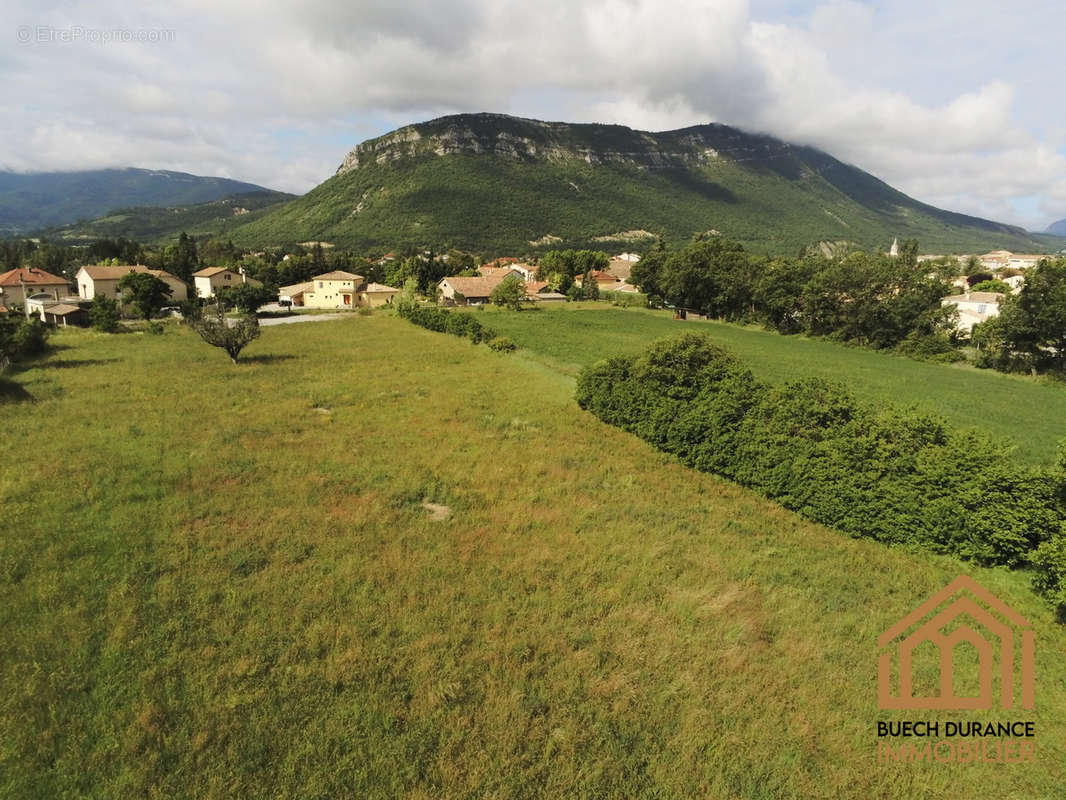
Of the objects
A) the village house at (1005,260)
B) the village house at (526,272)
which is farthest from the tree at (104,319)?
the village house at (1005,260)

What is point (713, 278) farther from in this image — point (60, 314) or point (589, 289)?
point (60, 314)

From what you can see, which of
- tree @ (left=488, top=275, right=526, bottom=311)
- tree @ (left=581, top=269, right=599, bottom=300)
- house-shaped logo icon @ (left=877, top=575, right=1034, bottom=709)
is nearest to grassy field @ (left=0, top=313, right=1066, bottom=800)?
house-shaped logo icon @ (left=877, top=575, right=1034, bottom=709)

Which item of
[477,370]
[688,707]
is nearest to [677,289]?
[477,370]

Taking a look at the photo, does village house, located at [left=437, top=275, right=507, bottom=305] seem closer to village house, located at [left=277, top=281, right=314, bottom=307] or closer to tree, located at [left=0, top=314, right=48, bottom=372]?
village house, located at [left=277, top=281, right=314, bottom=307]

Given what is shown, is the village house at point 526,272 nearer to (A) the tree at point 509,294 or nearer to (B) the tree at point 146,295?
(A) the tree at point 509,294

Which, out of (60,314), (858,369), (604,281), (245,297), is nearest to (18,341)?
(60,314)

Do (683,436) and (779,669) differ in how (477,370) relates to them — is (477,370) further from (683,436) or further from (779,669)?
(779,669)
